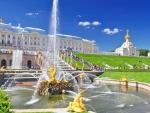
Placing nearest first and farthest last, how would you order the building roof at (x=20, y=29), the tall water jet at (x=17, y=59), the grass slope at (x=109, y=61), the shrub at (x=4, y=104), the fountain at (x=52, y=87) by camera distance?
the shrub at (x=4, y=104), the fountain at (x=52, y=87), the tall water jet at (x=17, y=59), the grass slope at (x=109, y=61), the building roof at (x=20, y=29)

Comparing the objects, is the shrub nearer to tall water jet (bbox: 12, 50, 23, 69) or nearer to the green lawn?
the green lawn

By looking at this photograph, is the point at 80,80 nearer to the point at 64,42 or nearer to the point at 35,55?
the point at 35,55

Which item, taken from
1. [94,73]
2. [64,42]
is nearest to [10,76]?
[94,73]

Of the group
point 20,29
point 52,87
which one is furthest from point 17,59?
point 20,29

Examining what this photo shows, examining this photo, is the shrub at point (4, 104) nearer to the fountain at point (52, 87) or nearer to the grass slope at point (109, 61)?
the fountain at point (52, 87)

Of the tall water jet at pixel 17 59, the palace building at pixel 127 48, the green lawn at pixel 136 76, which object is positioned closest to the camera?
the green lawn at pixel 136 76

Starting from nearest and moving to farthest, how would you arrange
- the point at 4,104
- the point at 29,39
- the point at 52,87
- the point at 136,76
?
the point at 4,104 < the point at 52,87 < the point at 136,76 < the point at 29,39

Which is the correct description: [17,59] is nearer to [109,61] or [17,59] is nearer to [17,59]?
[17,59]

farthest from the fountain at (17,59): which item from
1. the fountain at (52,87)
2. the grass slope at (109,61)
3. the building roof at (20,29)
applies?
the building roof at (20,29)

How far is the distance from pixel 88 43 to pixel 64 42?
677 inches

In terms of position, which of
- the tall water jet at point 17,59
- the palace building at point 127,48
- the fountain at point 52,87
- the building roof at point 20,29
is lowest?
the fountain at point 52,87

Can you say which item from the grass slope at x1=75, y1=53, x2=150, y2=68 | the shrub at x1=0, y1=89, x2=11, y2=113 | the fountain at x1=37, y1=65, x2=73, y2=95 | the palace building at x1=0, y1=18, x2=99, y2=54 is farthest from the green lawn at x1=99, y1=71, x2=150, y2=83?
the palace building at x1=0, y1=18, x2=99, y2=54

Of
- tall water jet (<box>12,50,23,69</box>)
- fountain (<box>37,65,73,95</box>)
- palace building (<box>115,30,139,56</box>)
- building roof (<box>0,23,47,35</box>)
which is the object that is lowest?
fountain (<box>37,65,73,95</box>)

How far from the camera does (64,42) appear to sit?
110m
